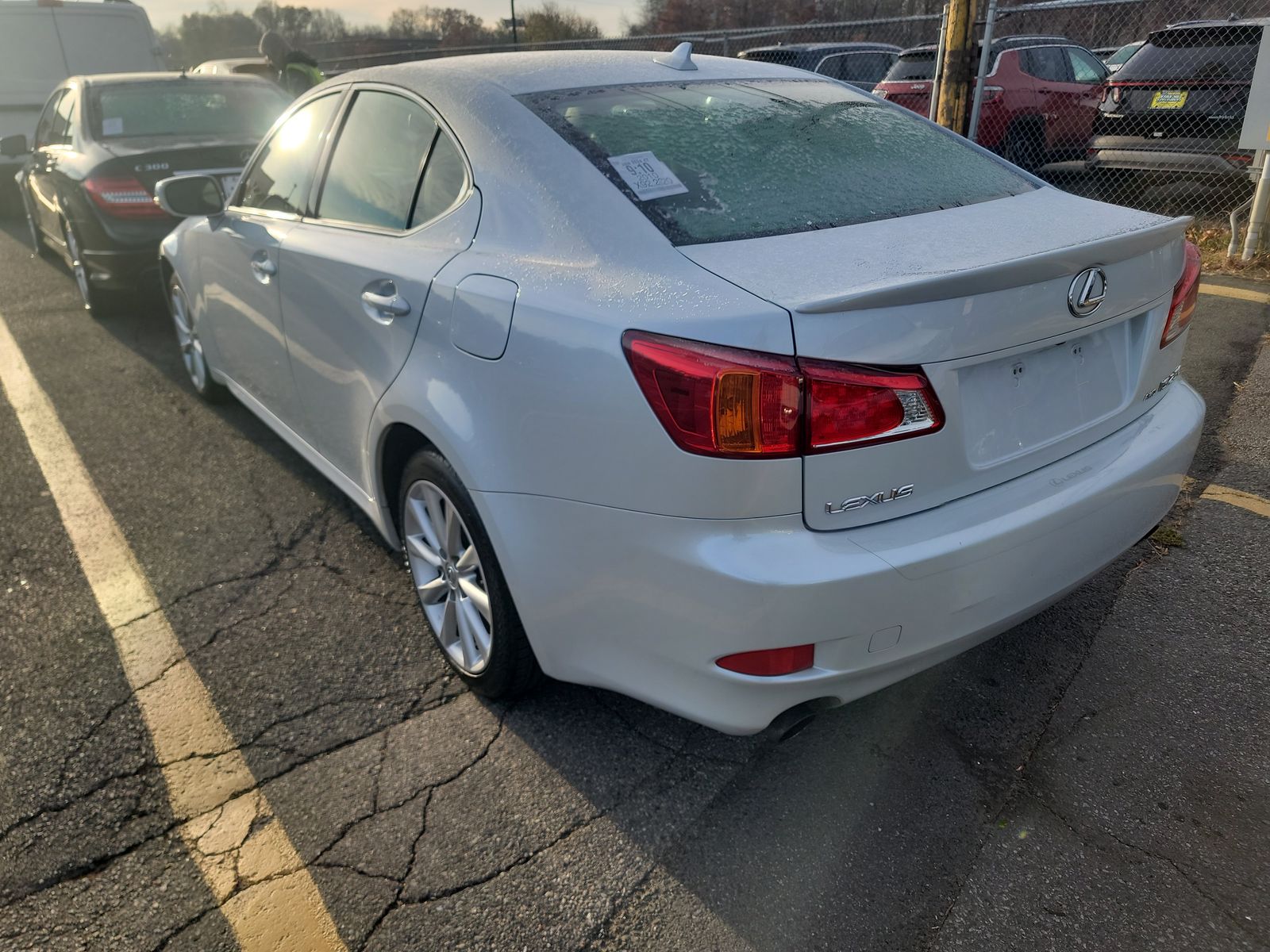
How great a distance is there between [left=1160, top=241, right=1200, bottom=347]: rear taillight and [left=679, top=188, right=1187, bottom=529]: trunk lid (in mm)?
62

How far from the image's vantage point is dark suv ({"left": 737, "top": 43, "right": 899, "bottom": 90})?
12680 millimetres

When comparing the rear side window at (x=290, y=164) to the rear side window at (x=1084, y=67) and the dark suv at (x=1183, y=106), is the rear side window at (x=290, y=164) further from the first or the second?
the rear side window at (x=1084, y=67)

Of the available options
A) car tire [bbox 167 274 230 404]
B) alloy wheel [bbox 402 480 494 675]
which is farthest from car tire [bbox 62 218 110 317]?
alloy wheel [bbox 402 480 494 675]

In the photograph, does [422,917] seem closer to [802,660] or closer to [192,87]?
[802,660]

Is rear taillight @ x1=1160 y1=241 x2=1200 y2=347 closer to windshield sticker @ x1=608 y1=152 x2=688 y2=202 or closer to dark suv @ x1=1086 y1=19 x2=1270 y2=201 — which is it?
windshield sticker @ x1=608 y1=152 x2=688 y2=202

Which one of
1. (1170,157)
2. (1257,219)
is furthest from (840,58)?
(1257,219)

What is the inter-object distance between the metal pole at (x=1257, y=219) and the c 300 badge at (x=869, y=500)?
20.3ft

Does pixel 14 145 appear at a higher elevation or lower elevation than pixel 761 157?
lower

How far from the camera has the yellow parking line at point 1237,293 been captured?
599cm

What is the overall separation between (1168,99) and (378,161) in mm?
7181

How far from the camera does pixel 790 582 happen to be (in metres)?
1.79

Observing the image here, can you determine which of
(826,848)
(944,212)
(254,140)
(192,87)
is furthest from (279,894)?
(192,87)

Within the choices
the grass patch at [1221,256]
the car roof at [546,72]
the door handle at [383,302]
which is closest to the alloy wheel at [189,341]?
the car roof at [546,72]

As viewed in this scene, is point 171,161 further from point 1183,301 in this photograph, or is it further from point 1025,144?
point 1025,144
